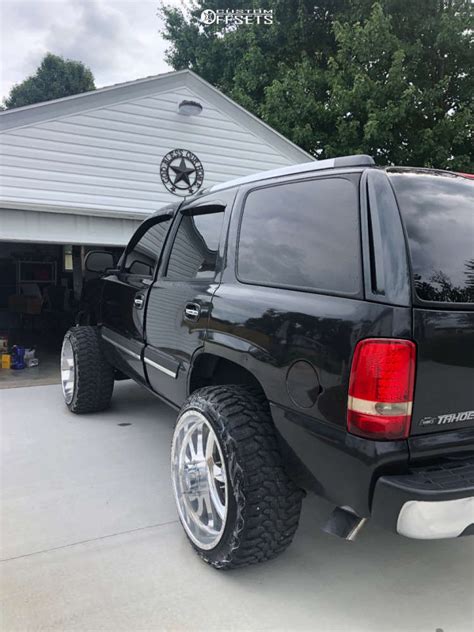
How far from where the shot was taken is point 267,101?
514 inches

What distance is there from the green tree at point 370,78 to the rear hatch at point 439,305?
10299 mm

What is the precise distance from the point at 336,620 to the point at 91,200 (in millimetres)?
6696

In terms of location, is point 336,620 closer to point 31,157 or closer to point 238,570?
point 238,570

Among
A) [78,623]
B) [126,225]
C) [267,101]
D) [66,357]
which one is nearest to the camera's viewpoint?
[78,623]

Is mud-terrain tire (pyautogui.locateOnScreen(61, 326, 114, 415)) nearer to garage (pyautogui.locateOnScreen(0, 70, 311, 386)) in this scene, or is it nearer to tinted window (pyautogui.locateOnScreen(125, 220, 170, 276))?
tinted window (pyautogui.locateOnScreen(125, 220, 170, 276))

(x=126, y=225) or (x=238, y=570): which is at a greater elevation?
(x=126, y=225)

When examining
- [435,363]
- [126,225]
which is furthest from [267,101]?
[435,363]

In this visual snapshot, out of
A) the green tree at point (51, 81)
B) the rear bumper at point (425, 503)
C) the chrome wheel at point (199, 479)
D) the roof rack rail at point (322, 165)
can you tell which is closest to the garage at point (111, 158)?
the chrome wheel at point (199, 479)

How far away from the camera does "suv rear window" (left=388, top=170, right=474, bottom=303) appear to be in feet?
5.81

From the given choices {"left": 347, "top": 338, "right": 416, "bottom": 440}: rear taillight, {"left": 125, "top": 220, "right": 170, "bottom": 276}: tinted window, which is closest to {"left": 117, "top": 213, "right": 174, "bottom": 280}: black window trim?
{"left": 125, "top": 220, "right": 170, "bottom": 276}: tinted window

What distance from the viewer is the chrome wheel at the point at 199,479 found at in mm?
2324

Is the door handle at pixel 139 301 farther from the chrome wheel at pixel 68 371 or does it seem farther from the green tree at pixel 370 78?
the green tree at pixel 370 78

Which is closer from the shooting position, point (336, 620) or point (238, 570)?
point (336, 620)

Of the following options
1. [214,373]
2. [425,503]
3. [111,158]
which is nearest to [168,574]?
[214,373]
